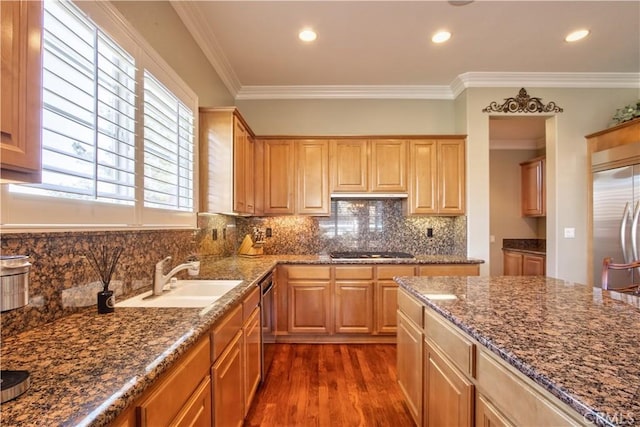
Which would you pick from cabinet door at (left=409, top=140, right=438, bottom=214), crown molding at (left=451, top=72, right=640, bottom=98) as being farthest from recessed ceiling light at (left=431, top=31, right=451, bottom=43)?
cabinet door at (left=409, top=140, right=438, bottom=214)

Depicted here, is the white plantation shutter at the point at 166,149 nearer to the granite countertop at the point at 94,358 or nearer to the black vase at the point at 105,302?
the black vase at the point at 105,302

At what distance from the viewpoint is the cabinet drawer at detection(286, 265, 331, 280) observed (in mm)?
3146

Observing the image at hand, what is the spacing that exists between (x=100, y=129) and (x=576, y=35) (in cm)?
379

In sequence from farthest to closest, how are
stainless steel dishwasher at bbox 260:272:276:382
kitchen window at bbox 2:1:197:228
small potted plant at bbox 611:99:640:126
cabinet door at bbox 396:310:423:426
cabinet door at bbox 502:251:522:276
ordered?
cabinet door at bbox 502:251:522:276, small potted plant at bbox 611:99:640:126, stainless steel dishwasher at bbox 260:272:276:382, cabinet door at bbox 396:310:423:426, kitchen window at bbox 2:1:197:228

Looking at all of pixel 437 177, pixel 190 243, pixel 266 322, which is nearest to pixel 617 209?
pixel 437 177

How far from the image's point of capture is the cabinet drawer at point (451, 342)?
114cm

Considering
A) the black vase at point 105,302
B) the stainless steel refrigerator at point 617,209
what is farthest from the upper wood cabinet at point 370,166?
the black vase at point 105,302

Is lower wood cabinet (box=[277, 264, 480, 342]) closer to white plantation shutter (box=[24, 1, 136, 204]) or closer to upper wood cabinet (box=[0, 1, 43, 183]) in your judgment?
white plantation shutter (box=[24, 1, 136, 204])

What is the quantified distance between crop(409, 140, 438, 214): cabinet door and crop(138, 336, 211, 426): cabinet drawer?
2845mm

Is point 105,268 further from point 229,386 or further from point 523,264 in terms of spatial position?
point 523,264

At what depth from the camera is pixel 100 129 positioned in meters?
1.33

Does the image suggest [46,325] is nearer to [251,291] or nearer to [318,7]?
[251,291]

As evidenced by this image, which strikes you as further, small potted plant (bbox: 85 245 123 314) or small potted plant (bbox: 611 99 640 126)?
small potted plant (bbox: 611 99 640 126)

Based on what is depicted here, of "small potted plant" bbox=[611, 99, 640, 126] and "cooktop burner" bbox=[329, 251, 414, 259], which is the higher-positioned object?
"small potted plant" bbox=[611, 99, 640, 126]
